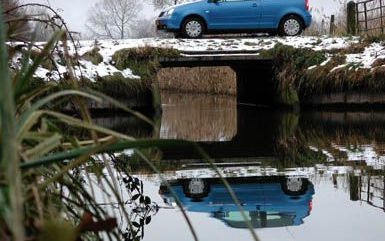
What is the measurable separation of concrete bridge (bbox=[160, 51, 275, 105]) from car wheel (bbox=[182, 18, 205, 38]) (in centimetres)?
64

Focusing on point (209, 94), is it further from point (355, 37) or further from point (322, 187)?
point (322, 187)

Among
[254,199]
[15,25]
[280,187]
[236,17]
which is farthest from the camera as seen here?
[236,17]

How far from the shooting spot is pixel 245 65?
13.6 meters

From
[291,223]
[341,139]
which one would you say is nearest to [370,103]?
[341,139]

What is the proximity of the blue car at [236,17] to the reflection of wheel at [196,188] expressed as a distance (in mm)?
9442

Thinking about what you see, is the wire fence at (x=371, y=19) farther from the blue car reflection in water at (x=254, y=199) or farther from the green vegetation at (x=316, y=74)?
the blue car reflection in water at (x=254, y=199)

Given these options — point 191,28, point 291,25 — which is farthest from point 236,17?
point 291,25

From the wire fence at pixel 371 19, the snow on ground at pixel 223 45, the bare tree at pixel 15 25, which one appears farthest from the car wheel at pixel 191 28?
the bare tree at pixel 15 25

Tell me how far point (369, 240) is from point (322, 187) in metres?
1.03

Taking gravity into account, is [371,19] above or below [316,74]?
above

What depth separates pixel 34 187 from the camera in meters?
0.79

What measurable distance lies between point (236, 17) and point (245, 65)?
1.04 metres

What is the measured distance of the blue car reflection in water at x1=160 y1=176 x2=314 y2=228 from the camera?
2768 millimetres

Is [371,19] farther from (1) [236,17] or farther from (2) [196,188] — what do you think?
(2) [196,188]
